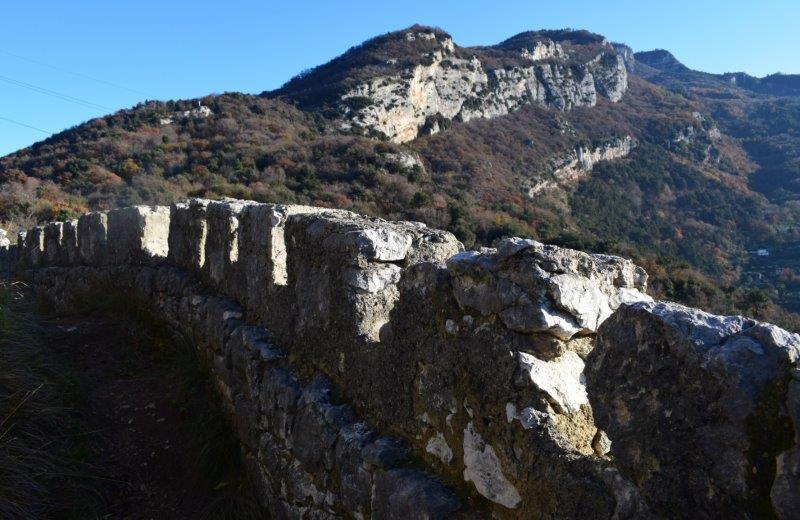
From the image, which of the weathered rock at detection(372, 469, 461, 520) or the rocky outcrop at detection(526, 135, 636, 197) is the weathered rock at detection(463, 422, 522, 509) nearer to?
the weathered rock at detection(372, 469, 461, 520)

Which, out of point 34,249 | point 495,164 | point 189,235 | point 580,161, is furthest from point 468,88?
point 189,235

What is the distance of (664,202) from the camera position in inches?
1800

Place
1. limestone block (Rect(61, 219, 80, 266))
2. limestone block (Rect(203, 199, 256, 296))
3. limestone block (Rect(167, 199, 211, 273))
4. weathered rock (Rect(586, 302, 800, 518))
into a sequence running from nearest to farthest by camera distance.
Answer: weathered rock (Rect(586, 302, 800, 518)), limestone block (Rect(203, 199, 256, 296)), limestone block (Rect(167, 199, 211, 273)), limestone block (Rect(61, 219, 80, 266))

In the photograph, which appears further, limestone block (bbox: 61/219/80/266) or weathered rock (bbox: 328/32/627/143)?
weathered rock (bbox: 328/32/627/143)

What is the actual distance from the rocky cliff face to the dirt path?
38.1 metres

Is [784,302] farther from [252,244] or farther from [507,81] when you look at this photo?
[507,81]

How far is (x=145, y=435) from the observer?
4254 mm

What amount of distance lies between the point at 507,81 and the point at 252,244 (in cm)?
5986

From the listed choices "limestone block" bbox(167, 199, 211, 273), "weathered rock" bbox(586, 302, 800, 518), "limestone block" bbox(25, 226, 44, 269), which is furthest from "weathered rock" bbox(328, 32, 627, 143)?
"weathered rock" bbox(586, 302, 800, 518)

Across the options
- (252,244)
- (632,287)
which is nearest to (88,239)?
(252,244)

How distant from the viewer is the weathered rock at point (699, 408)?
1.29 metres

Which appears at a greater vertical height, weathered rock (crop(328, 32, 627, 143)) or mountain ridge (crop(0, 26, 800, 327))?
weathered rock (crop(328, 32, 627, 143))

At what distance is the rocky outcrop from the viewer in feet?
147

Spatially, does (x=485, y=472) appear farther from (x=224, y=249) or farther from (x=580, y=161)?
(x=580, y=161)
